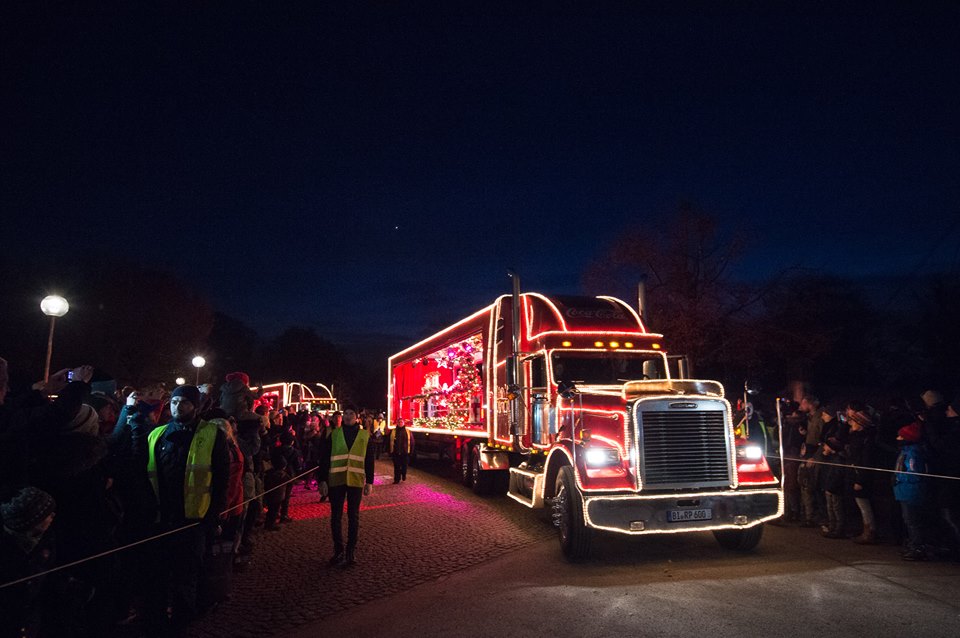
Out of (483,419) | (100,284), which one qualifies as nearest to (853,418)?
(483,419)

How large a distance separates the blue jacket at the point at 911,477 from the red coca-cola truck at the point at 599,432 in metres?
1.46

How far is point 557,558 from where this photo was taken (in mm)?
7504

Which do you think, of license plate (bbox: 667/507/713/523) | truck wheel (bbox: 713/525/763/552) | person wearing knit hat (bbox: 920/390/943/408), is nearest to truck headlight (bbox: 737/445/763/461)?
truck wheel (bbox: 713/525/763/552)

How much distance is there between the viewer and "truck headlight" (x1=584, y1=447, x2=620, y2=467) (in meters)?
7.36

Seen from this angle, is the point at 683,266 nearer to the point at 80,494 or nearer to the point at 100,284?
the point at 80,494

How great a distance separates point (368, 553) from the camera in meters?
7.79

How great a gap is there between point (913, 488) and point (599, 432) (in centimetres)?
358

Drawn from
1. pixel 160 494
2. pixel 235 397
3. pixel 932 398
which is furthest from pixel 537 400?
pixel 160 494

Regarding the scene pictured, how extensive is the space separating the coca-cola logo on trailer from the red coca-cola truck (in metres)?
0.02

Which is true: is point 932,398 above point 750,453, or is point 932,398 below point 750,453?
above

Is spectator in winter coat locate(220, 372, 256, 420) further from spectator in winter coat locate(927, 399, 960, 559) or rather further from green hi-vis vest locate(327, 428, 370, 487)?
spectator in winter coat locate(927, 399, 960, 559)

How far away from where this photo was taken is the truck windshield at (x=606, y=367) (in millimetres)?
9523

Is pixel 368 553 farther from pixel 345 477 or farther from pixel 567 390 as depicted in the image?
pixel 567 390

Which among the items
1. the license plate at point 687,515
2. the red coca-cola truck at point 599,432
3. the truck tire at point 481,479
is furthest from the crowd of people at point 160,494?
the truck tire at point 481,479
